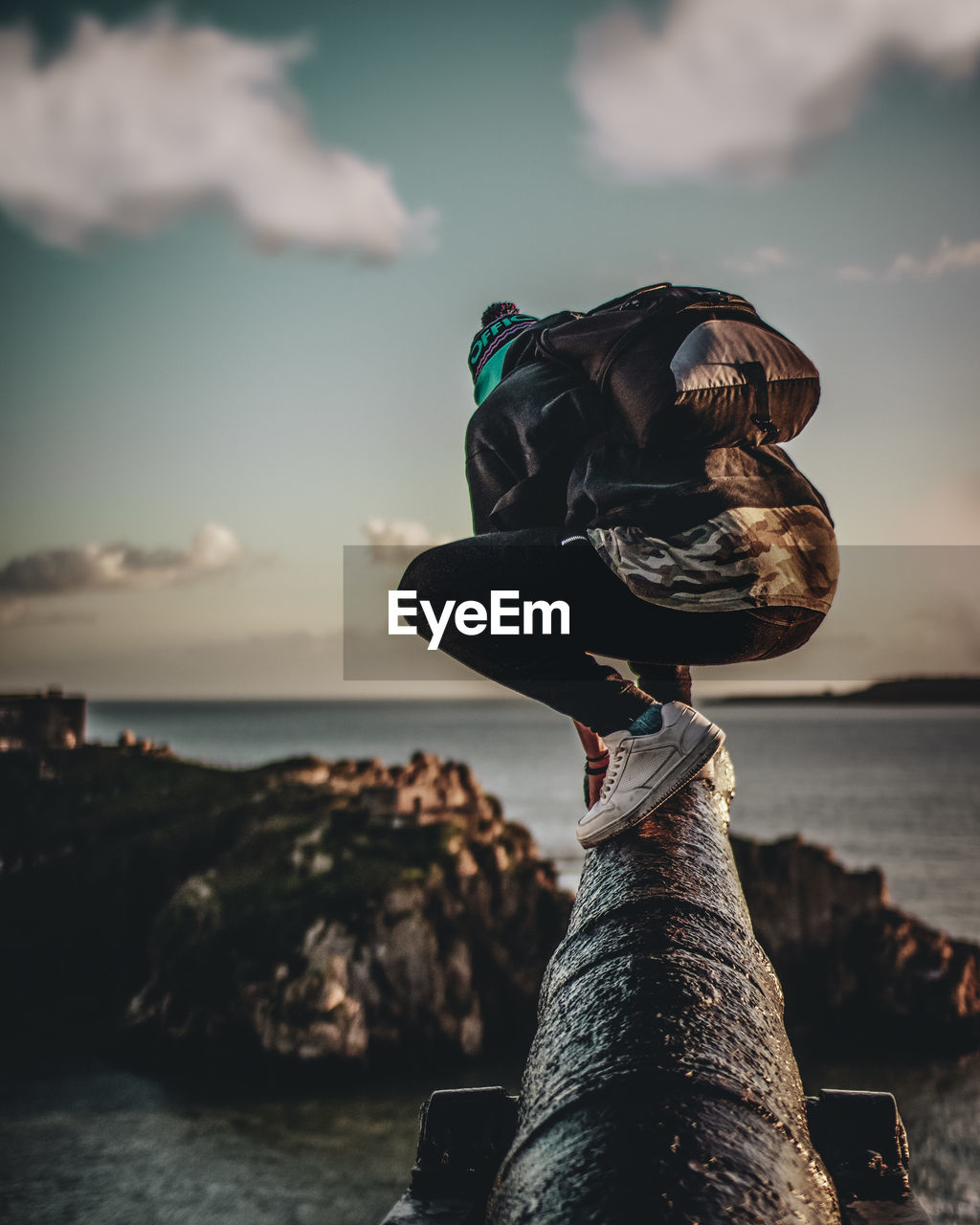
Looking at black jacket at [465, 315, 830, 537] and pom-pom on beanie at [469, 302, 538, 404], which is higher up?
pom-pom on beanie at [469, 302, 538, 404]

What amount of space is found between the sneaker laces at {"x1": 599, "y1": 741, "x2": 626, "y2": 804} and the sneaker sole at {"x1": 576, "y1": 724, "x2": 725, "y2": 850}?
0.09m

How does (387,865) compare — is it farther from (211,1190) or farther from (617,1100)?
(617,1100)

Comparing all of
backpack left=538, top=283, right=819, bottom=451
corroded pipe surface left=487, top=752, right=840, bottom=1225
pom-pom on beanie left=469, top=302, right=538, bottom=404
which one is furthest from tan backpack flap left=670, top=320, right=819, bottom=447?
corroded pipe surface left=487, top=752, right=840, bottom=1225

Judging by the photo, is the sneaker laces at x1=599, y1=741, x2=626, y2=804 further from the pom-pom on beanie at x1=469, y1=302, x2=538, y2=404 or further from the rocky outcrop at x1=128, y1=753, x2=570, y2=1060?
the rocky outcrop at x1=128, y1=753, x2=570, y2=1060

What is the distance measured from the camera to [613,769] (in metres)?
2.86

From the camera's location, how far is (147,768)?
5134 cm

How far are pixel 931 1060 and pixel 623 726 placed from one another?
4648 centimetres

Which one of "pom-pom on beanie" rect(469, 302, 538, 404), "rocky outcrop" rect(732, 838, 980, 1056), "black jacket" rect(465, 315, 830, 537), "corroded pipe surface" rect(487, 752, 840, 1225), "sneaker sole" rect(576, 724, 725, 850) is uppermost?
"pom-pom on beanie" rect(469, 302, 538, 404)

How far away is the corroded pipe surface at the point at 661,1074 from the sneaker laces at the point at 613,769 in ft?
0.73

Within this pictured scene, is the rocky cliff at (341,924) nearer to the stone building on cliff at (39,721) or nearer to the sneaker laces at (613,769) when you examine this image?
the stone building on cliff at (39,721)

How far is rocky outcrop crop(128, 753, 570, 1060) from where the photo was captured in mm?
35750

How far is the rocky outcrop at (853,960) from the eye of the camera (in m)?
39.2

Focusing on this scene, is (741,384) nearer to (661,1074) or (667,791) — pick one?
(667,791)

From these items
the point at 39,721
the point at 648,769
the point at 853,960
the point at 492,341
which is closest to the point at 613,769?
the point at 648,769
